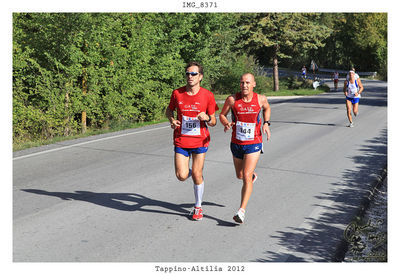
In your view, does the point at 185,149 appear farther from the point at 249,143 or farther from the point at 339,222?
the point at 339,222

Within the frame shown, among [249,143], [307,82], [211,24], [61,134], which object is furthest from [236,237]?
[307,82]

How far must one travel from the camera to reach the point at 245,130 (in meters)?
6.29

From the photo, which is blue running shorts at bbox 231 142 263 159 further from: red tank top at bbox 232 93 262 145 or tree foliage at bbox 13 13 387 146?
tree foliage at bbox 13 13 387 146

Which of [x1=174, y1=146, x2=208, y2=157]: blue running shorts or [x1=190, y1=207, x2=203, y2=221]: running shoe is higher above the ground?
[x1=174, y1=146, x2=208, y2=157]: blue running shorts

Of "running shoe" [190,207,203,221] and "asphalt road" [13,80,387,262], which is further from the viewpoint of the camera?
"running shoe" [190,207,203,221]

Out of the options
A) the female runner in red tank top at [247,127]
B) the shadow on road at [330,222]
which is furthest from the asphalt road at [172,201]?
the female runner in red tank top at [247,127]

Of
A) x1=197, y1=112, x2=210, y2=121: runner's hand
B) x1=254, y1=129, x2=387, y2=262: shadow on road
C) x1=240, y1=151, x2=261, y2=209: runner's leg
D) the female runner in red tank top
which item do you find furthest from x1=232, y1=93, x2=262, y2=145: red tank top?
x1=254, y1=129, x2=387, y2=262: shadow on road

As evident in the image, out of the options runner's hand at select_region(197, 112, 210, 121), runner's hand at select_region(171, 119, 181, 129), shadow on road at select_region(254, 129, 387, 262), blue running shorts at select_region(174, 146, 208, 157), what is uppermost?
runner's hand at select_region(197, 112, 210, 121)

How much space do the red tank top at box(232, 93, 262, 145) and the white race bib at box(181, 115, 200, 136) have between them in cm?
50

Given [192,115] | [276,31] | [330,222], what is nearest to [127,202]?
[192,115]

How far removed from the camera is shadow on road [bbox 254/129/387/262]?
5324mm

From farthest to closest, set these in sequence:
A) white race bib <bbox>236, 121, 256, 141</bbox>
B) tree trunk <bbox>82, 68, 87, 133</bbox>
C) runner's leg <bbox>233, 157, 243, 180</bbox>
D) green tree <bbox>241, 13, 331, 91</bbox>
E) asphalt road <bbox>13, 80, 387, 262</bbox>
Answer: green tree <bbox>241, 13, 331, 91</bbox> → tree trunk <bbox>82, 68, 87, 133</bbox> → runner's leg <bbox>233, 157, 243, 180</bbox> → white race bib <bbox>236, 121, 256, 141</bbox> → asphalt road <bbox>13, 80, 387, 262</bbox>

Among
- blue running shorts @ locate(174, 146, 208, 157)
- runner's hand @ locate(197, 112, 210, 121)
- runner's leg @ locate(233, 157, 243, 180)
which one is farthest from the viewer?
runner's leg @ locate(233, 157, 243, 180)

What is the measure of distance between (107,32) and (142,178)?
23.1ft
